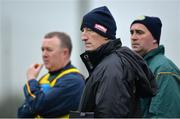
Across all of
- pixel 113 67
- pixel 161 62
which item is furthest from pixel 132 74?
pixel 161 62

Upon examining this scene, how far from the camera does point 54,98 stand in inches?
338

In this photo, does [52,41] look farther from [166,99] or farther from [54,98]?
[166,99]

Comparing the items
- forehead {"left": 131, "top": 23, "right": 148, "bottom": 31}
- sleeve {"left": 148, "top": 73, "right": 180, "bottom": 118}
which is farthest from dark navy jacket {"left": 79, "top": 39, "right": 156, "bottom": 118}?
forehead {"left": 131, "top": 23, "right": 148, "bottom": 31}

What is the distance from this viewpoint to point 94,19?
701 cm

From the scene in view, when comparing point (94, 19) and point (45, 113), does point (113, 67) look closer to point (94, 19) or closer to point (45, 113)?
point (94, 19)

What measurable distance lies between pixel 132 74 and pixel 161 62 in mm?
1243

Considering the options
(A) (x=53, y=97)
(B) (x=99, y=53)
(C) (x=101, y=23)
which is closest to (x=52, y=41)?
(A) (x=53, y=97)

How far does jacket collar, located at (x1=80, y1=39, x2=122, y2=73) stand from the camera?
6.79 metres

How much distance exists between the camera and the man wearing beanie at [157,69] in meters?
7.57

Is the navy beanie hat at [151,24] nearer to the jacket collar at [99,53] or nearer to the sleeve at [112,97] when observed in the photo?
the jacket collar at [99,53]

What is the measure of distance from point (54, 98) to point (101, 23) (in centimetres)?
180

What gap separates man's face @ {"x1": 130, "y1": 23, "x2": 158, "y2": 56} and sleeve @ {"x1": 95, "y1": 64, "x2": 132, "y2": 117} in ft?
5.05

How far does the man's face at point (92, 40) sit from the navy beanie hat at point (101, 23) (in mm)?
34

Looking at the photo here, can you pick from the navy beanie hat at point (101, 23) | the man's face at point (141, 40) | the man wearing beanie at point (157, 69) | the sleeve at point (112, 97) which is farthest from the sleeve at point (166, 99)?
the sleeve at point (112, 97)
